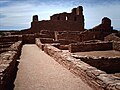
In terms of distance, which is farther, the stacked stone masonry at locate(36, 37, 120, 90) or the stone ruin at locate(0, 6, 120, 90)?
the stone ruin at locate(0, 6, 120, 90)

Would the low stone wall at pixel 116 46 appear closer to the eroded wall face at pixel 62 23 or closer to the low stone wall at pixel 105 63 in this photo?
the low stone wall at pixel 105 63

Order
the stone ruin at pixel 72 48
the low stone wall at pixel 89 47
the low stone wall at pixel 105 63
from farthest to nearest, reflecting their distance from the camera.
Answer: the low stone wall at pixel 89 47 < the low stone wall at pixel 105 63 < the stone ruin at pixel 72 48

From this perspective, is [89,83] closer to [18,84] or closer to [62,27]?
[18,84]

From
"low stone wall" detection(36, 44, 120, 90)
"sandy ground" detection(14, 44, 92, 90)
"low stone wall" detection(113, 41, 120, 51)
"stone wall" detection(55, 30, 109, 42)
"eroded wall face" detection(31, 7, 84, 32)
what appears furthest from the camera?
"eroded wall face" detection(31, 7, 84, 32)

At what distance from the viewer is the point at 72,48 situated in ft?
60.1

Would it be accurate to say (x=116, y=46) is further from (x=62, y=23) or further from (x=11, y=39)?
(x=62, y=23)

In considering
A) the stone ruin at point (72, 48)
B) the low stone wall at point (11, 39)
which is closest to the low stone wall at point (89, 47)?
the stone ruin at point (72, 48)

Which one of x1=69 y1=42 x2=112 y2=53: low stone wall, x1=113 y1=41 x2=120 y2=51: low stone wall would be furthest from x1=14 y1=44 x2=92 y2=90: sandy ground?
x1=113 y1=41 x2=120 y2=51: low stone wall

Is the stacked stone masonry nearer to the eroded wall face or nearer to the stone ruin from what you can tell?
the stone ruin

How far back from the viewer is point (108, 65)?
465 inches

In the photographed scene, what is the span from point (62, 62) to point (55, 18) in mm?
34212

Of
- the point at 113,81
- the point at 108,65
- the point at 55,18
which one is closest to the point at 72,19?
the point at 55,18

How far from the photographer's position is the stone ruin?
640 cm

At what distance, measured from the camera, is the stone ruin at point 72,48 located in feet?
21.0
